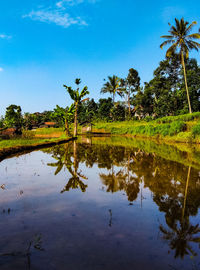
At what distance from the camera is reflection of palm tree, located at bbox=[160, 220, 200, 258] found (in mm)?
2682

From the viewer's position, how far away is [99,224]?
11.0ft

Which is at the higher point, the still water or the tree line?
the tree line

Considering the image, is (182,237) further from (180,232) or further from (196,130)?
(196,130)

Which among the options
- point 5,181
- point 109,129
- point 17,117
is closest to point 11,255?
point 5,181

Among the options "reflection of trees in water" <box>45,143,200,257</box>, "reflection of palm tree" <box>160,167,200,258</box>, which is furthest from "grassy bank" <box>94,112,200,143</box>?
"reflection of palm tree" <box>160,167,200,258</box>

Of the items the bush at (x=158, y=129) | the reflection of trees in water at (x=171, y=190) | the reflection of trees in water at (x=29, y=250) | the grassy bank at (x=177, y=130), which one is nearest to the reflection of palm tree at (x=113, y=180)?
the reflection of trees in water at (x=171, y=190)

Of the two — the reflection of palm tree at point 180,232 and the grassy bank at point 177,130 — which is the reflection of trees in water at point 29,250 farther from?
the grassy bank at point 177,130

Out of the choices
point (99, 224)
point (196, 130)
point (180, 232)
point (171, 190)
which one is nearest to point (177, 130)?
point (196, 130)

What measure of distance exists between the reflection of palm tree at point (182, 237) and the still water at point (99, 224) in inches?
0.5

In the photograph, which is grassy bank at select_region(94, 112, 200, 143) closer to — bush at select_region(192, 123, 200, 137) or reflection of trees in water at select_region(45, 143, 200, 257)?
bush at select_region(192, 123, 200, 137)

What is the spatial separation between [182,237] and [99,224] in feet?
4.22

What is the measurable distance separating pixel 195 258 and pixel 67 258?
1585 millimetres

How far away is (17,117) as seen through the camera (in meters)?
46.8

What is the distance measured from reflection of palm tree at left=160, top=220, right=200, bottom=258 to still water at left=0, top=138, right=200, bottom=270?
1 centimetres
